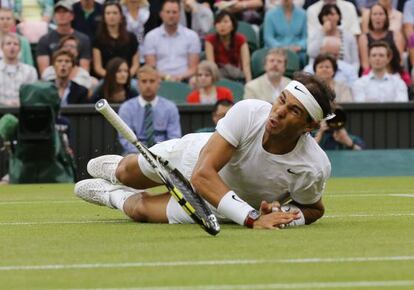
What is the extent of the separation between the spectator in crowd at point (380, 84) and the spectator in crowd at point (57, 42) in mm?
3715

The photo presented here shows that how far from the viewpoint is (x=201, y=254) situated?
6836mm

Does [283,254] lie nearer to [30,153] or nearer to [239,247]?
[239,247]

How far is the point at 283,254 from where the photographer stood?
22.2 ft

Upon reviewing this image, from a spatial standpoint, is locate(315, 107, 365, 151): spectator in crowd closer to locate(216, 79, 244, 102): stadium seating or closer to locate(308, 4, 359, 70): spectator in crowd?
locate(216, 79, 244, 102): stadium seating

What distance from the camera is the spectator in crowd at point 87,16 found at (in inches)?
759

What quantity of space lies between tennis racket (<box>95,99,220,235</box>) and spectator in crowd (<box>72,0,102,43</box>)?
11114 mm

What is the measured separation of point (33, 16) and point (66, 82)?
7.64ft

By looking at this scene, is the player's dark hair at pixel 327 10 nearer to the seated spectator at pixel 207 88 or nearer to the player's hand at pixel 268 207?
the seated spectator at pixel 207 88

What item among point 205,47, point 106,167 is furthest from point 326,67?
point 106,167

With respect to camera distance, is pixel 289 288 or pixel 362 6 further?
pixel 362 6

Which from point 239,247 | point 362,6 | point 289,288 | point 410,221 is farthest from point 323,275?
point 362,6

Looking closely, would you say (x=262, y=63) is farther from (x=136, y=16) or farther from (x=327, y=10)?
(x=136, y=16)

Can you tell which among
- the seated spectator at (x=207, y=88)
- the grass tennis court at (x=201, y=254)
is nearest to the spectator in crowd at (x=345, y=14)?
the seated spectator at (x=207, y=88)

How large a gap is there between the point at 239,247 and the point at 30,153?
28.3 ft
